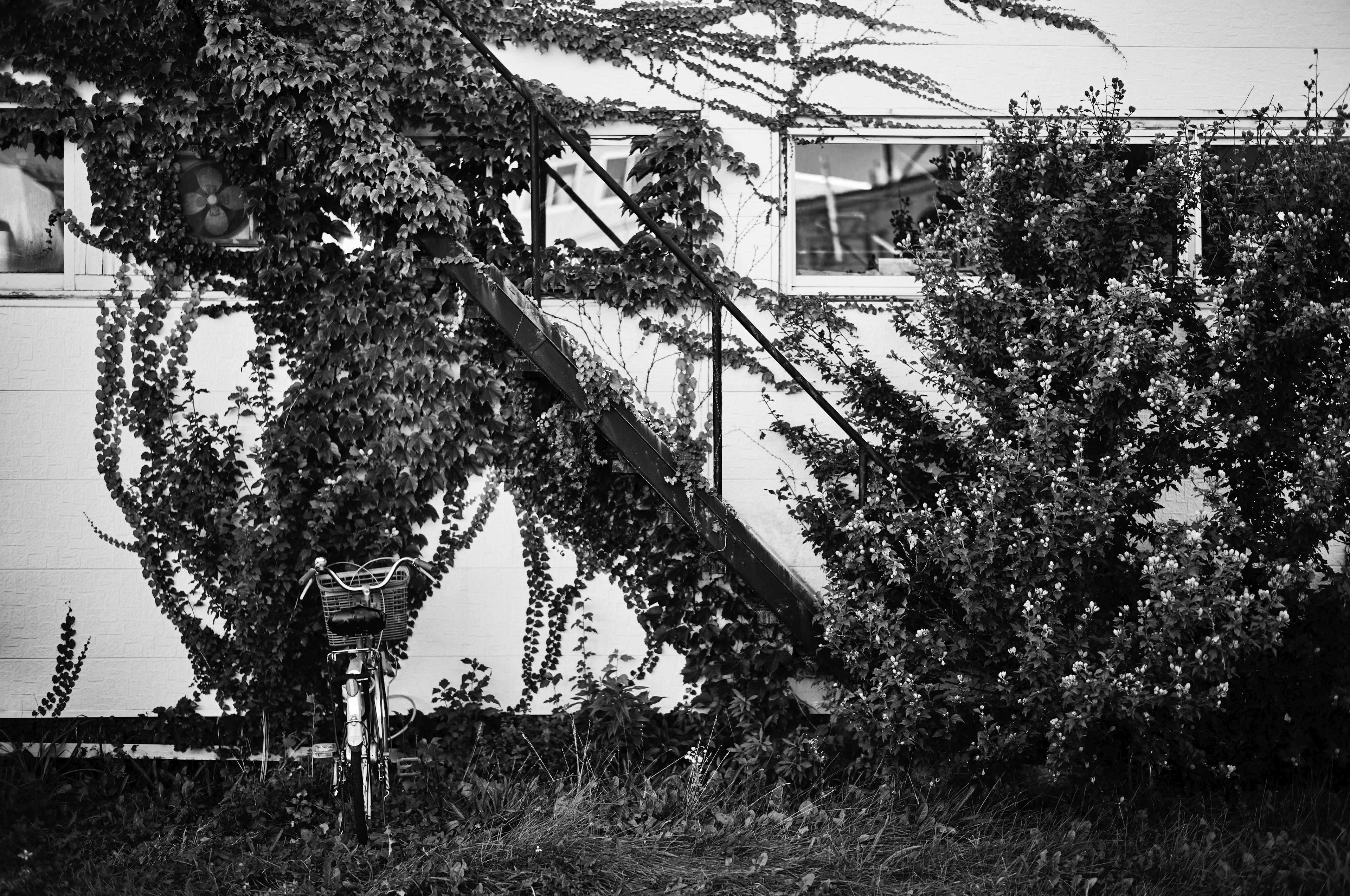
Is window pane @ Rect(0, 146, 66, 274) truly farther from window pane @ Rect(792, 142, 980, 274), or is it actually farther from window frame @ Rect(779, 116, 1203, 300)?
window pane @ Rect(792, 142, 980, 274)

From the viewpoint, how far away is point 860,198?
19.4 ft

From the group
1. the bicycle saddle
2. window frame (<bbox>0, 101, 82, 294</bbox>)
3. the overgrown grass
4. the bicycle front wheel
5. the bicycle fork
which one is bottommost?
the overgrown grass

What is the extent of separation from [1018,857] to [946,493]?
1581 millimetres

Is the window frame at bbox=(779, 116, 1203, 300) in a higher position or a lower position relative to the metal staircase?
higher

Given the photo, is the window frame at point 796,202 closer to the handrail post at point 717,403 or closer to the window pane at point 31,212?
the handrail post at point 717,403

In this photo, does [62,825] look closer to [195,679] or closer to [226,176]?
[195,679]

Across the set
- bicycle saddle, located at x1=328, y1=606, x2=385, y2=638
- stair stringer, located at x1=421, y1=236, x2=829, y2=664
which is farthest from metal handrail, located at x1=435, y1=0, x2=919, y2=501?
bicycle saddle, located at x1=328, y1=606, x2=385, y2=638

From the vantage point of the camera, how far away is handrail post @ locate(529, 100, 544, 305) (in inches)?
197

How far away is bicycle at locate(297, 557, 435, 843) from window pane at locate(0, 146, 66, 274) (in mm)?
2442

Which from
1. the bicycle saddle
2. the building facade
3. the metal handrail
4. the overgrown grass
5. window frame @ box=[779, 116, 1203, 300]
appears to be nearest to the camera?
the overgrown grass

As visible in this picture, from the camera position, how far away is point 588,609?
18.5 ft

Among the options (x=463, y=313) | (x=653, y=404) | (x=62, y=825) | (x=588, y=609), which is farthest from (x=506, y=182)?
(x=62, y=825)

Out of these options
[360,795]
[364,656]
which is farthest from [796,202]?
[360,795]

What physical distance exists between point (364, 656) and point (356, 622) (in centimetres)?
20
